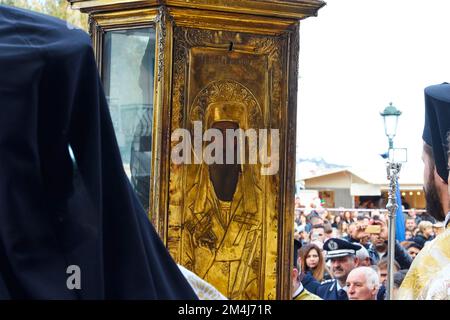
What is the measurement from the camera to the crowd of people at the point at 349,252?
370 inches

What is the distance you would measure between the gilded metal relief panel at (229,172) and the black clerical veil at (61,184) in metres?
3.45

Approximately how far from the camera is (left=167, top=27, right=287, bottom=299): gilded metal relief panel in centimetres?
536

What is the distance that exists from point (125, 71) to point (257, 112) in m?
0.77

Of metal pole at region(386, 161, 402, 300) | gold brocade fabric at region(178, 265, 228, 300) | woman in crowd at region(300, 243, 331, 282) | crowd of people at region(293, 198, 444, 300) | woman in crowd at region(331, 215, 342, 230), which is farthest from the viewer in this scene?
woman in crowd at region(331, 215, 342, 230)

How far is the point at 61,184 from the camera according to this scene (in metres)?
1.82

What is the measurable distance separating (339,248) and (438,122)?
17.9ft

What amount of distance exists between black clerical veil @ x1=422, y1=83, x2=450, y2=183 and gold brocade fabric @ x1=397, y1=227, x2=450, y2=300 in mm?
377

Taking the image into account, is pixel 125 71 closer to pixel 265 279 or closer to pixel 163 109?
pixel 163 109

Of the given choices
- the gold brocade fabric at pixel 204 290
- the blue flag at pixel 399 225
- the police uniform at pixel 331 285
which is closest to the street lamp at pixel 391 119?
the blue flag at pixel 399 225

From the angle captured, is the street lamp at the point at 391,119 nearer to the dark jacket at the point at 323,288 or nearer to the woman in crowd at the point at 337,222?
the woman in crowd at the point at 337,222

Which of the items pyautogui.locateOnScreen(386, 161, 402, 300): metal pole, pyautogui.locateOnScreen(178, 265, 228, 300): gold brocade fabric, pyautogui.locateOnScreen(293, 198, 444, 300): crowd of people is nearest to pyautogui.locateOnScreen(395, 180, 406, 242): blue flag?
pyautogui.locateOnScreen(293, 198, 444, 300): crowd of people

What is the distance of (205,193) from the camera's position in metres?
5.41

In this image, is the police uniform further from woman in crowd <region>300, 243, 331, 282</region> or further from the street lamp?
the street lamp
